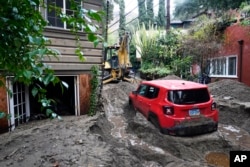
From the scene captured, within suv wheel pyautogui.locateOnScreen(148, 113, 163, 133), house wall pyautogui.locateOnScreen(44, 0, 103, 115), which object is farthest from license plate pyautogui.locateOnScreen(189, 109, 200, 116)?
house wall pyautogui.locateOnScreen(44, 0, 103, 115)

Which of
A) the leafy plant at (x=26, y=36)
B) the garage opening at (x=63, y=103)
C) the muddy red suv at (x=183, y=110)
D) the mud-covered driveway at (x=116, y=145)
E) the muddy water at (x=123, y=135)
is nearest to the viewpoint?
the leafy plant at (x=26, y=36)

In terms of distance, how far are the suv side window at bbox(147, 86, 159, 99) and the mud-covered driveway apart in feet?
3.00

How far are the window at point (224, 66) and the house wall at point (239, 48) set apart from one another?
48 cm

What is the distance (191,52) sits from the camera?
17078 millimetres

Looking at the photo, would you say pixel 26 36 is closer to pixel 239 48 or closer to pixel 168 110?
pixel 168 110

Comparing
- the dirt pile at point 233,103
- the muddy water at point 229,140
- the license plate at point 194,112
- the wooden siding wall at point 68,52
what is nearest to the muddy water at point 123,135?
the muddy water at point 229,140

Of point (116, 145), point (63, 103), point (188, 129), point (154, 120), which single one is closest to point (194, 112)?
point (188, 129)

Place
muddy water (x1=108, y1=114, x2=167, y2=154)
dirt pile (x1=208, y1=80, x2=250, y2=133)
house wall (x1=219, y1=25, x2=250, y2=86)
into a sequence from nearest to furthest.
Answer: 1. muddy water (x1=108, y1=114, x2=167, y2=154)
2. dirt pile (x1=208, y1=80, x2=250, y2=133)
3. house wall (x1=219, y1=25, x2=250, y2=86)

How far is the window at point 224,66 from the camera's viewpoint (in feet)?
51.7

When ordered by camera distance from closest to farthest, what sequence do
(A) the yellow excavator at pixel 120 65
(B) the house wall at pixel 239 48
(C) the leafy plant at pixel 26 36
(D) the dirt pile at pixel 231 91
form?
(C) the leafy plant at pixel 26 36 < (D) the dirt pile at pixel 231 91 < (B) the house wall at pixel 239 48 < (A) the yellow excavator at pixel 120 65

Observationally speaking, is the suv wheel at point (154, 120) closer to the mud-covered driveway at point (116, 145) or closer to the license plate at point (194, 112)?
the mud-covered driveway at point (116, 145)

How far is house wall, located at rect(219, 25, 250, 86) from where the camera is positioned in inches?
548

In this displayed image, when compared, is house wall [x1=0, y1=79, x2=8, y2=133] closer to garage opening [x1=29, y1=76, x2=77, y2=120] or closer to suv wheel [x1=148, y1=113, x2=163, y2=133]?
garage opening [x1=29, y1=76, x2=77, y2=120]

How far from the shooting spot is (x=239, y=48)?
14.7 m
